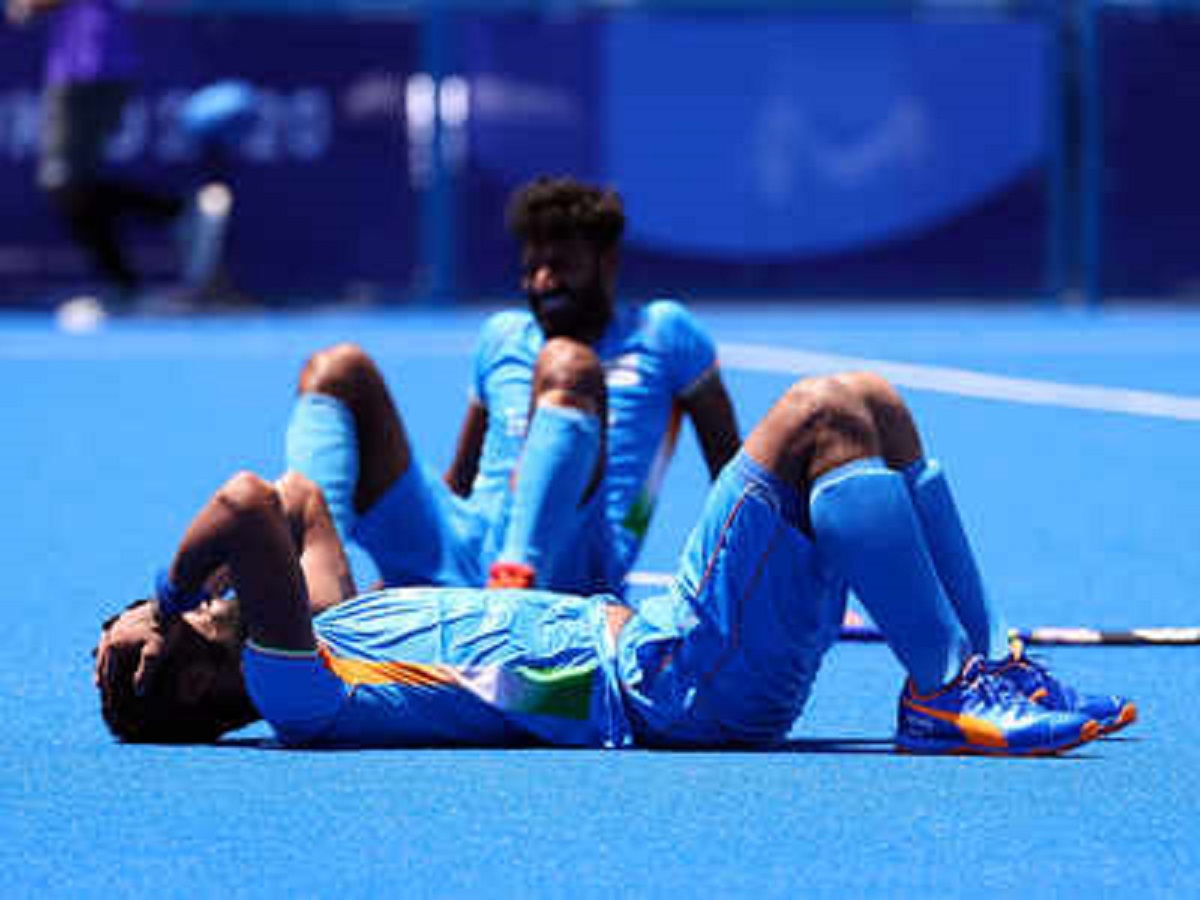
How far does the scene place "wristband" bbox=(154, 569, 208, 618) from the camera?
482 cm

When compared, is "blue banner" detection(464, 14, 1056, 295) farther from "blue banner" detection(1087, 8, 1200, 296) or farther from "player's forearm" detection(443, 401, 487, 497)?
"player's forearm" detection(443, 401, 487, 497)

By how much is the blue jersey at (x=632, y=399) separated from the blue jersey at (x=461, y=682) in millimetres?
1428

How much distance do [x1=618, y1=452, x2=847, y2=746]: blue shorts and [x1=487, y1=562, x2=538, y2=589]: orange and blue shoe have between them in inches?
37.9

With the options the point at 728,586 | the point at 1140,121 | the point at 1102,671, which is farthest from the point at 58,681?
the point at 1140,121

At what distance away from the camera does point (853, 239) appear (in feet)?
60.6

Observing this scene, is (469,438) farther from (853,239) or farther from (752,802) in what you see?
Answer: (853,239)

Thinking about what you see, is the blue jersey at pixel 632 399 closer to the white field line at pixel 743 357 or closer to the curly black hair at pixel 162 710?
the curly black hair at pixel 162 710

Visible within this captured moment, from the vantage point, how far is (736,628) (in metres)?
4.85

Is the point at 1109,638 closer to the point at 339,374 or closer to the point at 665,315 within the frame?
the point at 665,315

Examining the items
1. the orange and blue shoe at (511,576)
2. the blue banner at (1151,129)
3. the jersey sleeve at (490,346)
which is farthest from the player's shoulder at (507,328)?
the blue banner at (1151,129)

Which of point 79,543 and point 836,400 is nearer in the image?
point 836,400

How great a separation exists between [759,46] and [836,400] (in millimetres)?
13887

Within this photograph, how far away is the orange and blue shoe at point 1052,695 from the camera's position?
4.91m

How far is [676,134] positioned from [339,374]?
12067 millimetres
